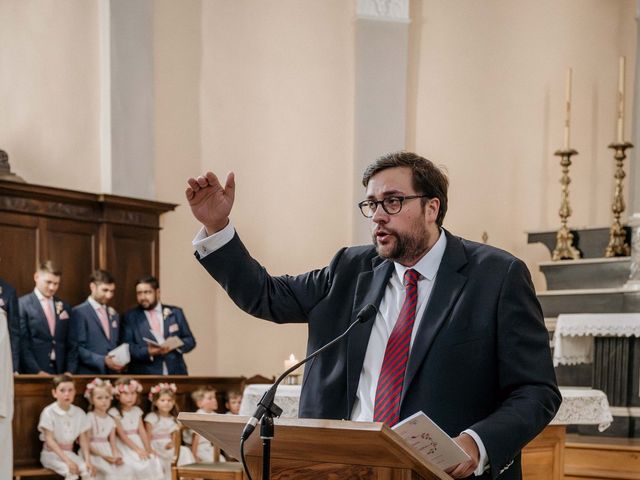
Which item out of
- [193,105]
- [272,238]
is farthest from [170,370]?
[193,105]

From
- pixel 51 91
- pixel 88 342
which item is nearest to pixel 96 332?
pixel 88 342

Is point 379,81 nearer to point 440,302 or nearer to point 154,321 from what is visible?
point 154,321

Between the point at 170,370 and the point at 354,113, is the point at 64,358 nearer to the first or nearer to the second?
the point at 170,370

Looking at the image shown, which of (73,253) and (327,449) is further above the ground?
(73,253)

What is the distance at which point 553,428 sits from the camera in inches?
213

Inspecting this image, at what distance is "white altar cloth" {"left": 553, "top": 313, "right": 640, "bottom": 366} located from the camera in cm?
671

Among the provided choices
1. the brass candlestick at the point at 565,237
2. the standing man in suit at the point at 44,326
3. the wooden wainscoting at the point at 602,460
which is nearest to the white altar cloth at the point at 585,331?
the wooden wainscoting at the point at 602,460

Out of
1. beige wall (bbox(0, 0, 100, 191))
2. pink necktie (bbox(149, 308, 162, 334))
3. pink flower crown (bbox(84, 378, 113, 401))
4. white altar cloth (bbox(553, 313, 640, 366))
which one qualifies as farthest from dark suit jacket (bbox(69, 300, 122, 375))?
white altar cloth (bbox(553, 313, 640, 366))

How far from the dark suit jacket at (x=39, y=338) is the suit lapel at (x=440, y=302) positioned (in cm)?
612

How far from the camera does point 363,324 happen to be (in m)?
2.90

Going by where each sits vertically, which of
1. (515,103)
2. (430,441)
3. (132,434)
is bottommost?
(132,434)

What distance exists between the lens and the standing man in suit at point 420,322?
108 inches

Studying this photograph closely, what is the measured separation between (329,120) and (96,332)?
4129 mm

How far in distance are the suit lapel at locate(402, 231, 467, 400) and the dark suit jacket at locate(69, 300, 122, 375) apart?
631 centimetres
